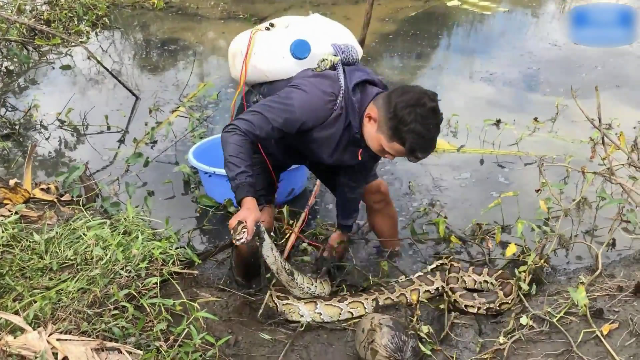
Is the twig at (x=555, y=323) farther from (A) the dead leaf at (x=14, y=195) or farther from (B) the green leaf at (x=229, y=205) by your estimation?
(A) the dead leaf at (x=14, y=195)

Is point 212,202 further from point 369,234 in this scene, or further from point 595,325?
point 595,325

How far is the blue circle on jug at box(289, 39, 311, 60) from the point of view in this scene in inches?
132

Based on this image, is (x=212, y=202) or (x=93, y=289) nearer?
(x=93, y=289)

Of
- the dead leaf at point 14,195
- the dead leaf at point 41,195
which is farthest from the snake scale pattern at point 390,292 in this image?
the dead leaf at point 14,195

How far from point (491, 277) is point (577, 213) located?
1.19m

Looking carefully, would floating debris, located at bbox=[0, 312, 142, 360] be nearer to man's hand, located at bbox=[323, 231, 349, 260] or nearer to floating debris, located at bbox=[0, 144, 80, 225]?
floating debris, located at bbox=[0, 144, 80, 225]

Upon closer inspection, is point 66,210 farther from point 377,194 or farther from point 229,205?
point 377,194

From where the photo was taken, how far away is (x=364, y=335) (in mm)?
2988

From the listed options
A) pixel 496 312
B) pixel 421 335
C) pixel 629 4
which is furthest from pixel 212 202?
pixel 629 4

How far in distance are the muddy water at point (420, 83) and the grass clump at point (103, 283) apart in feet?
2.10

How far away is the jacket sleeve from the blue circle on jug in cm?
41

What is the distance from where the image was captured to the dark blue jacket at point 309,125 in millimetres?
2912

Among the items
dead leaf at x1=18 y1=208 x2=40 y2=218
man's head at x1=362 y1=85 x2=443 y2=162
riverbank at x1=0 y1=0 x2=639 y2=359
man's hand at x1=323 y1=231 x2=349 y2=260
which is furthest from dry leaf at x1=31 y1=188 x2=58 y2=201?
man's head at x1=362 y1=85 x2=443 y2=162

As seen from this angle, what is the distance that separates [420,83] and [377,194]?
274cm
